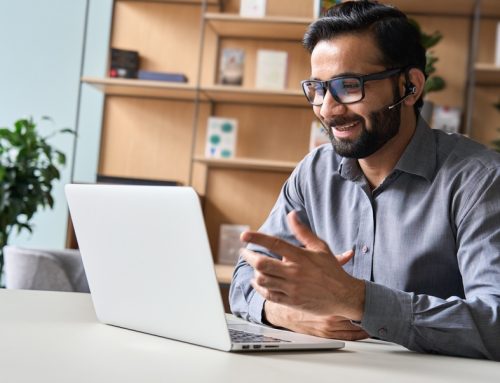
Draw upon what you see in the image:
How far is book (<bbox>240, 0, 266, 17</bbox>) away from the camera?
3889 millimetres

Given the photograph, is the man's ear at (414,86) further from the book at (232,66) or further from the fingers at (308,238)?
the book at (232,66)

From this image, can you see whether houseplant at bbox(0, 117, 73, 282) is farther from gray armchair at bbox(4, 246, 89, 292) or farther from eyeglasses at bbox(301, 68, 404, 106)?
eyeglasses at bbox(301, 68, 404, 106)

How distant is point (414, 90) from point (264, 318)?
2.15 feet

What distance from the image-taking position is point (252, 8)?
12.8 ft

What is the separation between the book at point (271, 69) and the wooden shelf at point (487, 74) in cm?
93

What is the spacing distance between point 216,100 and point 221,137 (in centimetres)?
28

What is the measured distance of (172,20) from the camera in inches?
167

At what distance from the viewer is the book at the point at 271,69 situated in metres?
3.95

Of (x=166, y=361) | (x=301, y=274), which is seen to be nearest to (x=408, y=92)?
(x=301, y=274)

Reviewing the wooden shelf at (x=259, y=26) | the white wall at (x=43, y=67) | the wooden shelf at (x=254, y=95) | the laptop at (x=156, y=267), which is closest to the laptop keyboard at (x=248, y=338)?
the laptop at (x=156, y=267)

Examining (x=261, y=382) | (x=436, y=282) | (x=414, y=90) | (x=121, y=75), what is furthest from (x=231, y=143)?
(x=261, y=382)

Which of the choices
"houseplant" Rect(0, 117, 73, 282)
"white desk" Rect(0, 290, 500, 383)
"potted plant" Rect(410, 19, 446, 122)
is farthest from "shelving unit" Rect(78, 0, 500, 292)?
"white desk" Rect(0, 290, 500, 383)

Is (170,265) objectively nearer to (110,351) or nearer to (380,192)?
(110,351)

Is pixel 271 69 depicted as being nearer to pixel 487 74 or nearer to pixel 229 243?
pixel 229 243
